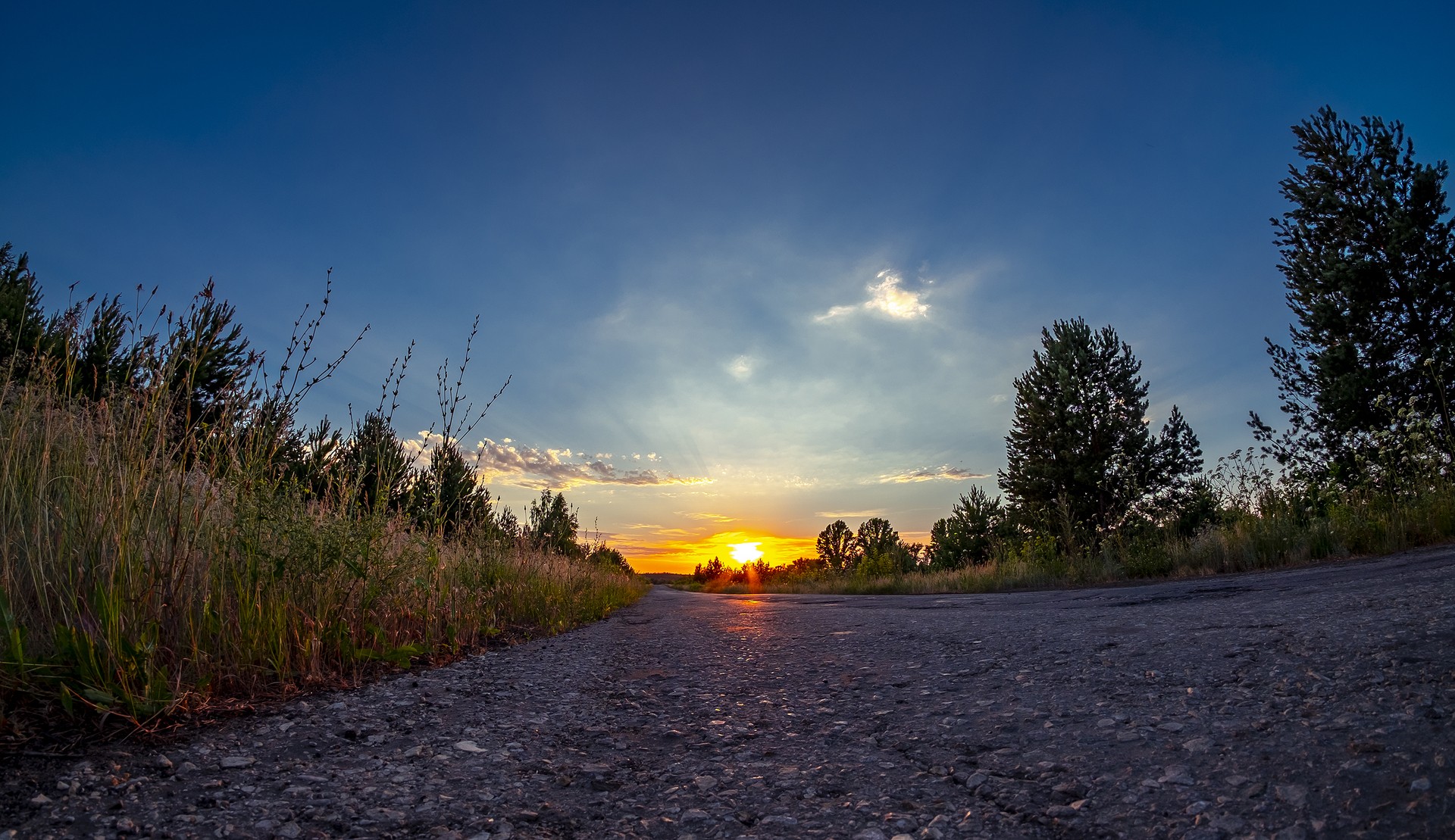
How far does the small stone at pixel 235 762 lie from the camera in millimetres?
2082

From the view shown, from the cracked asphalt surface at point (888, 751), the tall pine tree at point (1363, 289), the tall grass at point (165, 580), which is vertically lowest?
the cracked asphalt surface at point (888, 751)

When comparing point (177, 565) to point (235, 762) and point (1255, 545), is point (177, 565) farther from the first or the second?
point (1255, 545)

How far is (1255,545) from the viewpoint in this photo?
30.6 feet

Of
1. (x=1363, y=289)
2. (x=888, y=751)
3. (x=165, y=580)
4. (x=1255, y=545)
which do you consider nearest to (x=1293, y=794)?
(x=888, y=751)

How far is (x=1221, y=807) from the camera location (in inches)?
60.0

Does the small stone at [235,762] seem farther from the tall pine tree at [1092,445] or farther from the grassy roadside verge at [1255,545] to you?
the tall pine tree at [1092,445]

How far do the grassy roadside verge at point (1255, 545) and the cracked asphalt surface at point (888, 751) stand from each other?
5588 millimetres

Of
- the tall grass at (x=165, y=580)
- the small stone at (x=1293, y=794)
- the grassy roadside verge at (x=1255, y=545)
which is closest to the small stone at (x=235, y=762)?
the tall grass at (x=165, y=580)

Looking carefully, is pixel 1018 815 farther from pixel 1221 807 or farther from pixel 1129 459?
pixel 1129 459

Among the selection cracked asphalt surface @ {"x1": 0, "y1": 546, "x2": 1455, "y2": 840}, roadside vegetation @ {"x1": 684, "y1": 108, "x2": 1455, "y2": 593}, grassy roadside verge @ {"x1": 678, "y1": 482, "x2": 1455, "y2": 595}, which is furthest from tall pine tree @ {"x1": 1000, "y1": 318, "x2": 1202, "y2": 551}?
cracked asphalt surface @ {"x1": 0, "y1": 546, "x2": 1455, "y2": 840}

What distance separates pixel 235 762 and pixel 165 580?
1.17 metres

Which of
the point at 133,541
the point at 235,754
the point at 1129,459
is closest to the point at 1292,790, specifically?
the point at 235,754

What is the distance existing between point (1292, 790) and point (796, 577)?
3278cm

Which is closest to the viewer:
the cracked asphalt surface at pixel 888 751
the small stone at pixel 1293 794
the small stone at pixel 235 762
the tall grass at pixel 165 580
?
the small stone at pixel 1293 794
